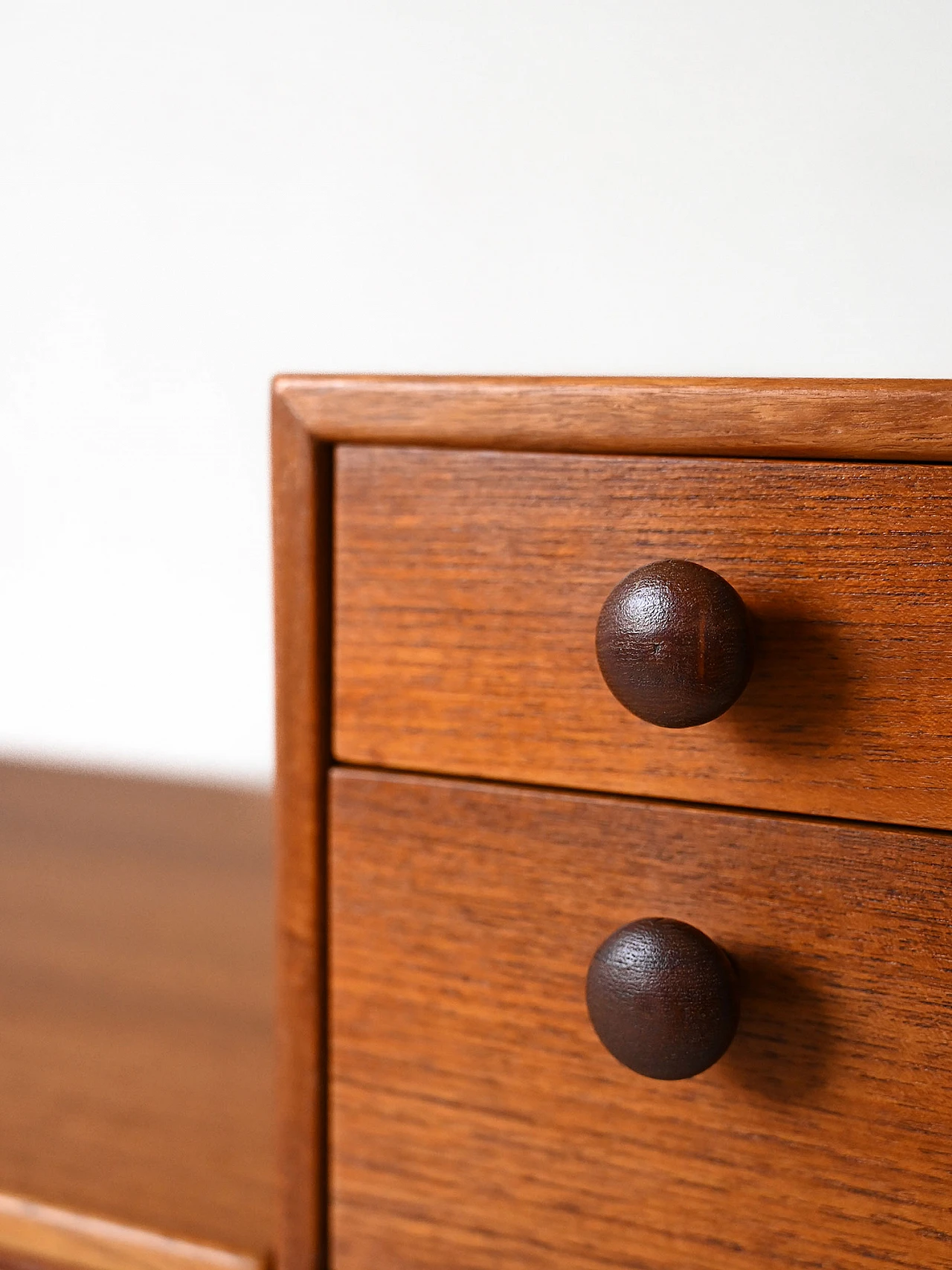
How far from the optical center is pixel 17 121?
783mm

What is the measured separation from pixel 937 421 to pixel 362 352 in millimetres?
486

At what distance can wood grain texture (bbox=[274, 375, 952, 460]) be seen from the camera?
0.96 feet

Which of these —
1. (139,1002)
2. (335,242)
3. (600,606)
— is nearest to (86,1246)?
(139,1002)

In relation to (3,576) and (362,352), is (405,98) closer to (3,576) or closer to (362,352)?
(362,352)

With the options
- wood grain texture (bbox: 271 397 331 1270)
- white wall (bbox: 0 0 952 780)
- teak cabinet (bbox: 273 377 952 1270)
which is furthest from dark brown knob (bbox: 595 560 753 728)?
white wall (bbox: 0 0 952 780)

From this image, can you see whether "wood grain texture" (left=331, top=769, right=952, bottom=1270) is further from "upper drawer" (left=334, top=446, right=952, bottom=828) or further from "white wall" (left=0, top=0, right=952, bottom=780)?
"white wall" (left=0, top=0, right=952, bottom=780)

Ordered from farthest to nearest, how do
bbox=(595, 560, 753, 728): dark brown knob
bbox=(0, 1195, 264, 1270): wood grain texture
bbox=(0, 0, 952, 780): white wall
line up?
bbox=(0, 0, 952, 780): white wall → bbox=(0, 1195, 264, 1270): wood grain texture → bbox=(595, 560, 753, 728): dark brown knob

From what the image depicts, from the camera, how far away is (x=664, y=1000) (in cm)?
29

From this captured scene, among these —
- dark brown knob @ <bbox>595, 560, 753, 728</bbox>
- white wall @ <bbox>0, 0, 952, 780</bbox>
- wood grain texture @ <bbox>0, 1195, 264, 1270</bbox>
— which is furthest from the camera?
white wall @ <bbox>0, 0, 952, 780</bbox>

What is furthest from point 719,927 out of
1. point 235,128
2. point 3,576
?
point 3,576

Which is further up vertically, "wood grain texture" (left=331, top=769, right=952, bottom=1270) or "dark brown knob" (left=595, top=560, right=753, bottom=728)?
"dark brown knob" (left=595, top=560, right=753, bottom=728)

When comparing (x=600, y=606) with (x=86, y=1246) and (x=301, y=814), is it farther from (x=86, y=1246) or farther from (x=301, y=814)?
(x=86, y=1246)

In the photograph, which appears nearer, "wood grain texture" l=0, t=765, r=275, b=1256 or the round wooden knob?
the round wooden knob

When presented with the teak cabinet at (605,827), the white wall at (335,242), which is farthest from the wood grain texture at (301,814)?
the white wall at (335,242)
